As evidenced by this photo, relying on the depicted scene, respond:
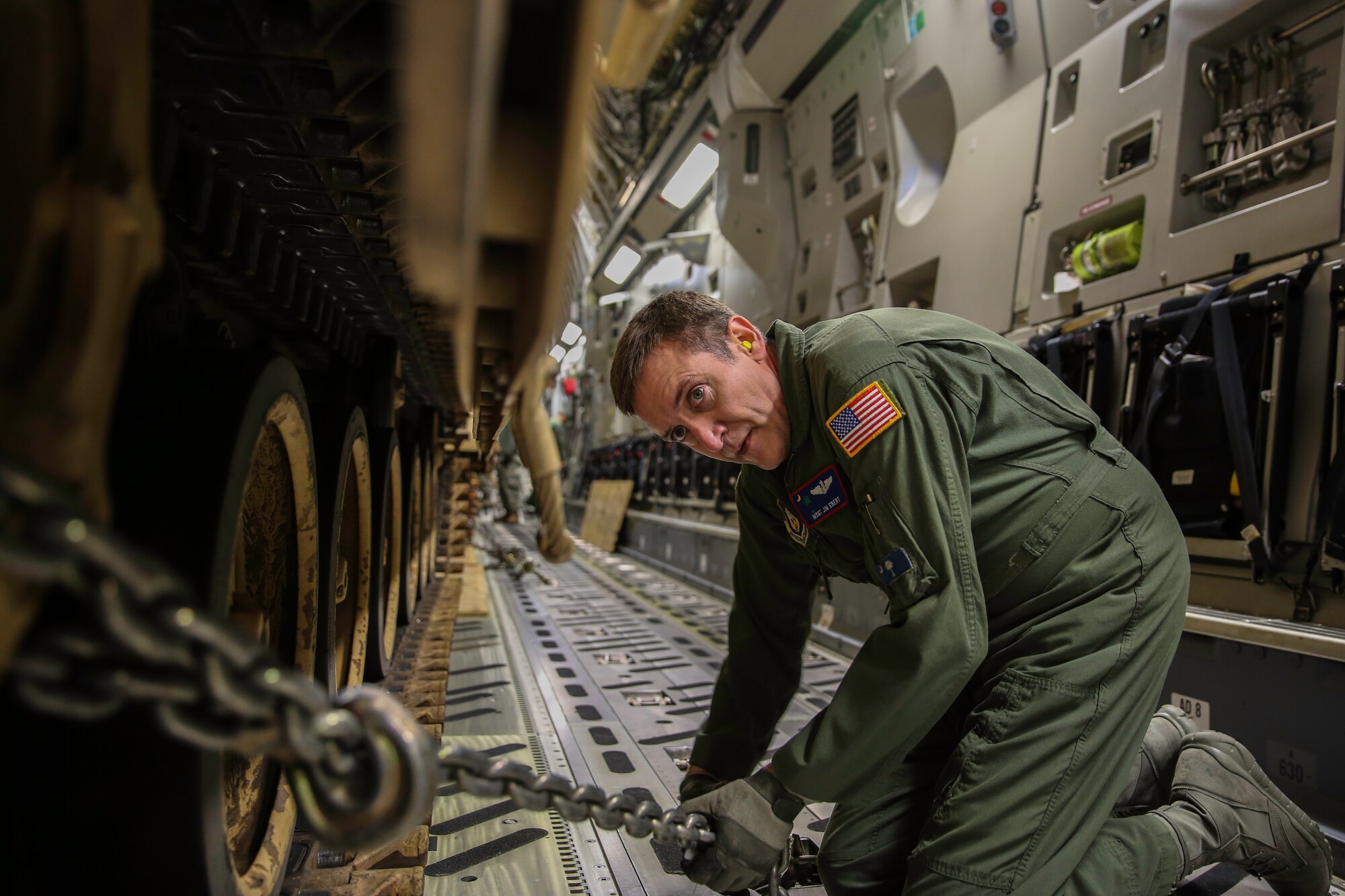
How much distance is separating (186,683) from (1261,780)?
220 centimetres

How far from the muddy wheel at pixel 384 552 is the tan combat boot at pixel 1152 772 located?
2177 millimetres

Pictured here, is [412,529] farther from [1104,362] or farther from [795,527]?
[1104,362]

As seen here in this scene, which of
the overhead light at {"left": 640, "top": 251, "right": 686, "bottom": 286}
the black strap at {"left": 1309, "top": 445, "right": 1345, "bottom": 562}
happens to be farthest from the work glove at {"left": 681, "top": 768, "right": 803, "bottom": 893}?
the overhead light at {"left": 640, "top": 251, "right": 686, "bottom": 286}

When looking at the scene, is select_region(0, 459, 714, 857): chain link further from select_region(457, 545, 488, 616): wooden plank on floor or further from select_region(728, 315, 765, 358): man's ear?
select_region(457, 545, 488, 616): wooden plank on floor

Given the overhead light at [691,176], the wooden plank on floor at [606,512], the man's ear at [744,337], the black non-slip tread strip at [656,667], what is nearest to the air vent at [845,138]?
the overhead light at [691,176]

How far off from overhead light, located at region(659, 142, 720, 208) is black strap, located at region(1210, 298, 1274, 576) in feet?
15.9

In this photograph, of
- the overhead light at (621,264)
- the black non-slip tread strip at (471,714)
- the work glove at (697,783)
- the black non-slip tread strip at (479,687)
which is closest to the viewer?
the work glove at (697,783)

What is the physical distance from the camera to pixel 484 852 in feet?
5.86

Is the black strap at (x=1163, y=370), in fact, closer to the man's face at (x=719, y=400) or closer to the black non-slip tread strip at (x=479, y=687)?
the man's face at (x=719, y=400)

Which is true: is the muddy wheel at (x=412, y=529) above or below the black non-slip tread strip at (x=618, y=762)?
above

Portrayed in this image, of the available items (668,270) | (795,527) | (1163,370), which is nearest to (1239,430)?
(1163,370)

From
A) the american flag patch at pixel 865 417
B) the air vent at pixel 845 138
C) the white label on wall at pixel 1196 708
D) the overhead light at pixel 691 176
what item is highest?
Answer: the overhead light at pixel 691 176

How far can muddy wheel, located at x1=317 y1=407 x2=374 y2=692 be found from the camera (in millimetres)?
1773

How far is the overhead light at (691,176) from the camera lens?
710 centimetres
